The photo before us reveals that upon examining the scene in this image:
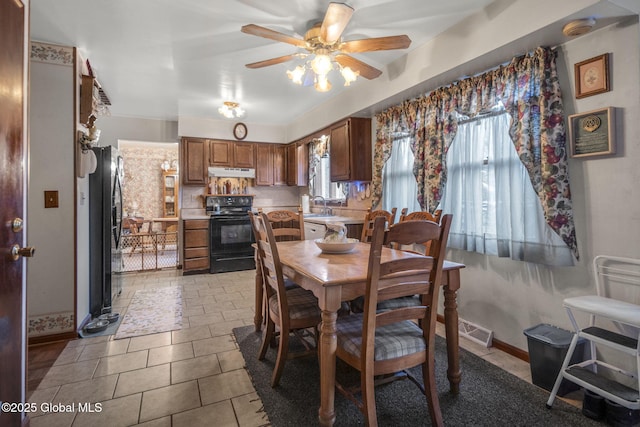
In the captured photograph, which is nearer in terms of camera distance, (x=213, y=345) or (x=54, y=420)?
(x=54, y=420)

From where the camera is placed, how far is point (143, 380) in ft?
6.71

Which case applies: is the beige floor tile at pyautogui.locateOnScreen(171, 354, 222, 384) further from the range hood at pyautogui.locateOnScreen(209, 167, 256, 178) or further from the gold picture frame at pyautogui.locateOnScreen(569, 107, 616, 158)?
the range hood at pyautogui.locateOnScreen(209, 167, 256, 178)

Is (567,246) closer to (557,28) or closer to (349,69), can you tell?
(557,28)

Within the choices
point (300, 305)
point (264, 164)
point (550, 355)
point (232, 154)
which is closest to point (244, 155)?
point (232, 154)

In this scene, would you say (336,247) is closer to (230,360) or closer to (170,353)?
(230,360)

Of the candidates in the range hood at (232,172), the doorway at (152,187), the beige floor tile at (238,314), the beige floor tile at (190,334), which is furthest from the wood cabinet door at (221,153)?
the beige floor tile at (190,334)

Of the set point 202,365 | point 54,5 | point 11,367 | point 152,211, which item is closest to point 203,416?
point 202,365

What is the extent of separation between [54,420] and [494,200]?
10.4 feet

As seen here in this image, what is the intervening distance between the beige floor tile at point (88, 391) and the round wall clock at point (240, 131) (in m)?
4.30

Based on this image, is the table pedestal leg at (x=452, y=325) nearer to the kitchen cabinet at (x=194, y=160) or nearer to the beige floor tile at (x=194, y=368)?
the beige floor tile at (x=194, y=368)

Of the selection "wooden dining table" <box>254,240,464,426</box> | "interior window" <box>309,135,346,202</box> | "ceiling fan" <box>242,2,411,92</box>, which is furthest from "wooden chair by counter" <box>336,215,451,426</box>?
"interior window" <box>309,135,346,202</box>

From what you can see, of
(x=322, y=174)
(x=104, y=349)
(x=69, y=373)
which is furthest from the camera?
(x=322, y=174)

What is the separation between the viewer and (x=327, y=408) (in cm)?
154

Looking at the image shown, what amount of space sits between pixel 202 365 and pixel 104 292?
1769 millimetres
